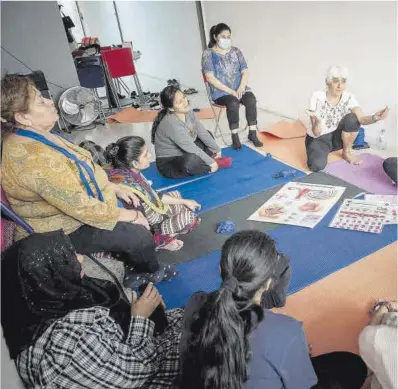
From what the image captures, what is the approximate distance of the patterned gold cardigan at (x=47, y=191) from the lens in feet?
5.52

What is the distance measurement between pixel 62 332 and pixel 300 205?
6.39ft

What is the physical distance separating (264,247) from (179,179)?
232 cm

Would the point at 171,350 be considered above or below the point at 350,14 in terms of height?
below

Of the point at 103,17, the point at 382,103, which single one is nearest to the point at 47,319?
the point at 382,103

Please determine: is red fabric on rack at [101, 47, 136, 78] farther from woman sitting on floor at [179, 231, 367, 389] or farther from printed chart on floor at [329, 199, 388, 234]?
woman sitting on floor at [179, 231, 367, 389]

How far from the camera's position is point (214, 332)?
922 millimetres

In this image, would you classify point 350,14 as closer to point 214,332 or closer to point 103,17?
point 214,332

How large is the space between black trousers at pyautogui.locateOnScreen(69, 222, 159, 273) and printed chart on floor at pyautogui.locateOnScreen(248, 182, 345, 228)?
841mm

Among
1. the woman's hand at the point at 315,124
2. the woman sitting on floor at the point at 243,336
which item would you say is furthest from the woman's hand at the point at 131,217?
the woman's hand at the point at 315,124

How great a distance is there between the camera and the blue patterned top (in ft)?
13.0

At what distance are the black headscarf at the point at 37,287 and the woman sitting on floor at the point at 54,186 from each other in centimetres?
51

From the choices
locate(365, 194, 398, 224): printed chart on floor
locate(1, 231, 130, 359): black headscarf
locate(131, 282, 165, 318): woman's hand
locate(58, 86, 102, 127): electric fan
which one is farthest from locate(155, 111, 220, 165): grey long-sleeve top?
locate(58, 86, 102, 127): electric fan

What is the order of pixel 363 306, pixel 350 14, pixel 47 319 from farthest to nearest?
1. pixel 350 14
2. pixel 363 306
3. pixel 47 319

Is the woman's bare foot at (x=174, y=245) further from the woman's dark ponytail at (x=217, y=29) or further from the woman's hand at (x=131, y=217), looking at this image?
the woman's dark ponytail at (x=217, y=29)
